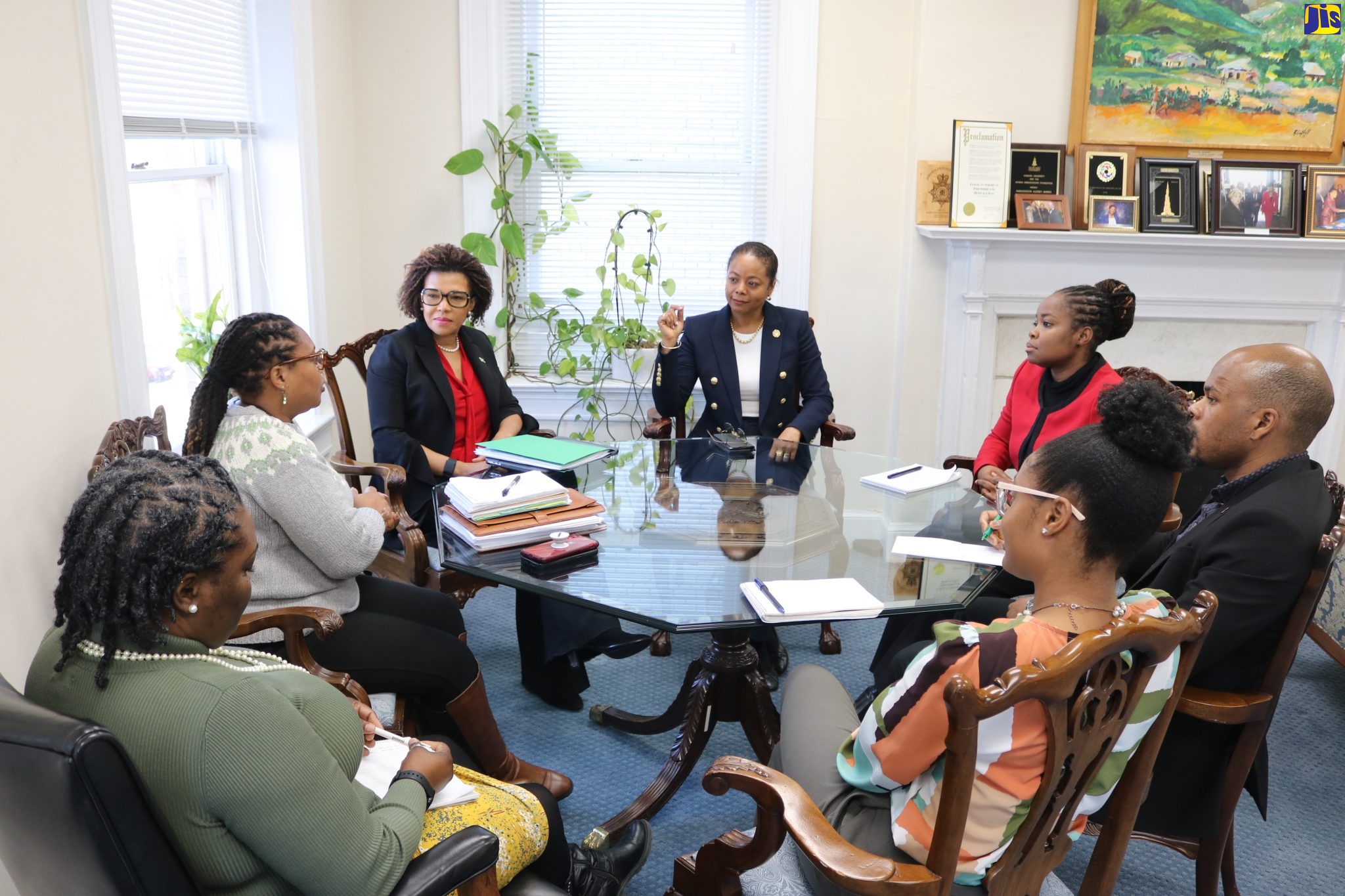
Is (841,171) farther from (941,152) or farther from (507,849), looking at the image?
(507,849)

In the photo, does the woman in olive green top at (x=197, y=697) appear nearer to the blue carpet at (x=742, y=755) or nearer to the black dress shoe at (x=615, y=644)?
the blue carpet at (x=742, y=755)

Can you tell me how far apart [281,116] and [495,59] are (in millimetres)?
1020

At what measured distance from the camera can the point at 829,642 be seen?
3385mm

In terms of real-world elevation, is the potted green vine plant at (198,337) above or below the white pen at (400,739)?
above

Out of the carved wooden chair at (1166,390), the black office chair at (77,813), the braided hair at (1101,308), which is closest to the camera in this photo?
the black office chair at (77,813)

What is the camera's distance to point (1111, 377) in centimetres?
302

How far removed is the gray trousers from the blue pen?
0.41 feet

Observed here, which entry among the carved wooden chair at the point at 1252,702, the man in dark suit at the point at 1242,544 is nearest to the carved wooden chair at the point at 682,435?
the man in dark suit at the point at 1242,544

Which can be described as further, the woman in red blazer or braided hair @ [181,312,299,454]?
the woman in red blazer

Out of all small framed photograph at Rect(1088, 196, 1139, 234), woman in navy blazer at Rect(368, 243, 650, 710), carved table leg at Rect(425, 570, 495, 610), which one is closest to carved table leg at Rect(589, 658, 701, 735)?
woman in navy blazer at Rect(368, 243, 650, 710)

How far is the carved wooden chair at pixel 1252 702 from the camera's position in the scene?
185cm

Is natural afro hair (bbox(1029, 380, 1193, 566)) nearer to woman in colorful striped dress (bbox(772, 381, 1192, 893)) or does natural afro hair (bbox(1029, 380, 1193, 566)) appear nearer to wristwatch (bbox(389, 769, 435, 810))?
woman in colorful striped dress (bbox(772, 381, 1192, 893))

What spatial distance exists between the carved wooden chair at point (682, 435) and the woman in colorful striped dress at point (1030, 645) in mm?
1706

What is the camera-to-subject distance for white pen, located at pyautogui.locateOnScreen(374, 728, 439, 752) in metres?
1.68
